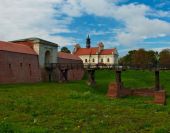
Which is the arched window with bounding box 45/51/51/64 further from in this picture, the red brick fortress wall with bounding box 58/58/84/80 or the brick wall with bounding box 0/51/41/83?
the brick wall with bounding box 0/51/41/83

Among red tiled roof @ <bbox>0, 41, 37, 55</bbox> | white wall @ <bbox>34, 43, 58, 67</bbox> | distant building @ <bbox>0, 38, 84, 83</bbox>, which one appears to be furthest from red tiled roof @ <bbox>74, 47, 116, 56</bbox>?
red tiled roof @ <bbox>0, 41, 37, 55</bbox>

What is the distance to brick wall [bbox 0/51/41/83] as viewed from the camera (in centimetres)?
3988

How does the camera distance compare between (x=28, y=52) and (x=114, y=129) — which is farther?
(x=28, y=52)

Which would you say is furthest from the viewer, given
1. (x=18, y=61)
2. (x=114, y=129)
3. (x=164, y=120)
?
(x=18, y=61)

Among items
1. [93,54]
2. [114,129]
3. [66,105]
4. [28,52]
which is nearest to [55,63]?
[28,52]

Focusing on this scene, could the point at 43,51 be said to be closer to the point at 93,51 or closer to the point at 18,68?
the point at 18,68

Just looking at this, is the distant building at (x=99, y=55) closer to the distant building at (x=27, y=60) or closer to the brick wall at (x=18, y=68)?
the distant building at (x=27, y=60)

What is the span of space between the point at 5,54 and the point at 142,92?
16.9 metres

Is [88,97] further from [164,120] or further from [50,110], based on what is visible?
[164,120]

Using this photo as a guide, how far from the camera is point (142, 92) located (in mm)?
35719

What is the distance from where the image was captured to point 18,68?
4300cm

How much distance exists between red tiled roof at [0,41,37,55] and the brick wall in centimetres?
45

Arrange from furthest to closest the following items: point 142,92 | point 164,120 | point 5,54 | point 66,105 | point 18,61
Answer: point 18,61 < point 5,54 < point 142,92 < point 66,105 < point 164,120

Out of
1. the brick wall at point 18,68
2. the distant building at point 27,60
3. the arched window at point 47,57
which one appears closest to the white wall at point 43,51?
the distant building at point 27,60
